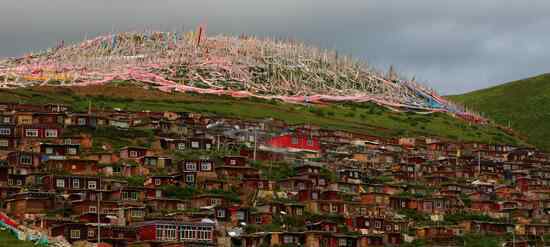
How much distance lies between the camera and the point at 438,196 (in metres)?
103

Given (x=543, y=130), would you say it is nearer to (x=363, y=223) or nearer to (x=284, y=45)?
(x=284, y=45)

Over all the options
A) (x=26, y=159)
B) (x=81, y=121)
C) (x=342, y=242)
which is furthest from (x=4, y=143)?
(x=342, y=242)

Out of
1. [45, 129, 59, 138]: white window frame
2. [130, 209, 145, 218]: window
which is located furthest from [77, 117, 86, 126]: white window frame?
[130, 209, 145, 218]: window

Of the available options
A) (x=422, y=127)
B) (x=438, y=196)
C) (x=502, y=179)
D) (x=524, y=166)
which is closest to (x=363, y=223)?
(x=438, y=196)

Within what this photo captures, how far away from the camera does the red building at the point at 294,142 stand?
379 feet

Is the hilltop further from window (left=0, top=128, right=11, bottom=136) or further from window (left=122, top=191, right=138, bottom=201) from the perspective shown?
window (left=122, top=191, right=138, bottom=201)

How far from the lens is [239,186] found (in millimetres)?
95625

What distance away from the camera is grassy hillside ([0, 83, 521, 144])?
133m

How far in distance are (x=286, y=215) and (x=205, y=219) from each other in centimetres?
788

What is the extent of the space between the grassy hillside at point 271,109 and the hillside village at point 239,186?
975 cm

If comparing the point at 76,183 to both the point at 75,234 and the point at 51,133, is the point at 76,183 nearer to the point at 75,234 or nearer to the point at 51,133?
the point at 75,234

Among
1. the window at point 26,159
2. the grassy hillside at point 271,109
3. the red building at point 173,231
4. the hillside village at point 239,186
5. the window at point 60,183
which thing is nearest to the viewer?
the red building at point 173,231

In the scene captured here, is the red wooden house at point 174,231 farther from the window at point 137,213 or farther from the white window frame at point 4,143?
Result: the white window frame at point 4,143

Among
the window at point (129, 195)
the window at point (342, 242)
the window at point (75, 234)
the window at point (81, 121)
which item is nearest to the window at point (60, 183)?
the window at point (129, 195)
